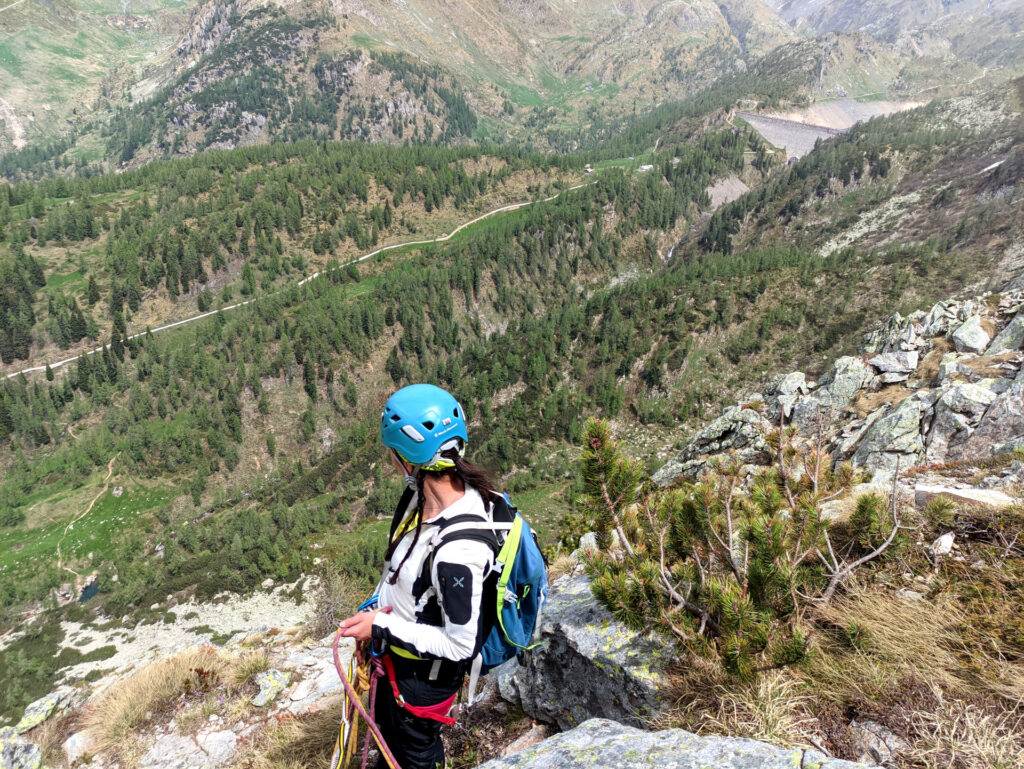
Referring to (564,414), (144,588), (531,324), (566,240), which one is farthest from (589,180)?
(144,588)

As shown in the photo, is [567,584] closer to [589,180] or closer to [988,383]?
[988,383]

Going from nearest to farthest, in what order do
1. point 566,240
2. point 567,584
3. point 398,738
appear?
point 398,738, point 567,584, point 566,240

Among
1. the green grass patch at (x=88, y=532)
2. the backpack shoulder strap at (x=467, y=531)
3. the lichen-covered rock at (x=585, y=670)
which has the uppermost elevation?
the backpack shoulder strap at (x=467, y=531)

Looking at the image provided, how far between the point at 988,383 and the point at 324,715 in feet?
66.5

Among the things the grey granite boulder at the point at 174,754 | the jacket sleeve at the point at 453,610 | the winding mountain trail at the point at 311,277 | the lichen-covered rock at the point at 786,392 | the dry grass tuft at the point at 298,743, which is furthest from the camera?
the winding mountain trail at the point at 311,277

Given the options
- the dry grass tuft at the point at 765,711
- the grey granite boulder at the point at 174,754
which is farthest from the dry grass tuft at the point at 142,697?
the dry grass tuft at the point at 765,711

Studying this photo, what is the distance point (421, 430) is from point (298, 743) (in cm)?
560

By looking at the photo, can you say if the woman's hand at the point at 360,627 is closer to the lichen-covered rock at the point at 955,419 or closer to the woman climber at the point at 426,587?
the woman climber at the point at 426,587

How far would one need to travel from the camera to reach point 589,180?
129125 mm

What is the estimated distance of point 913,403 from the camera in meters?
15.6

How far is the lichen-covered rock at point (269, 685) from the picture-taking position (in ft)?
29.5

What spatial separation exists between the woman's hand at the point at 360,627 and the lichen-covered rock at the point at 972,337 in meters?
26.9

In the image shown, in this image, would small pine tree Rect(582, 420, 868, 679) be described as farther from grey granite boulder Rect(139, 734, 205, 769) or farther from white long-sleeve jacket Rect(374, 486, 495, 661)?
grey granite boulder Rect(139, 734, 205, 769)

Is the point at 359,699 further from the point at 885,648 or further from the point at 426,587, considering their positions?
the point at 885,648
